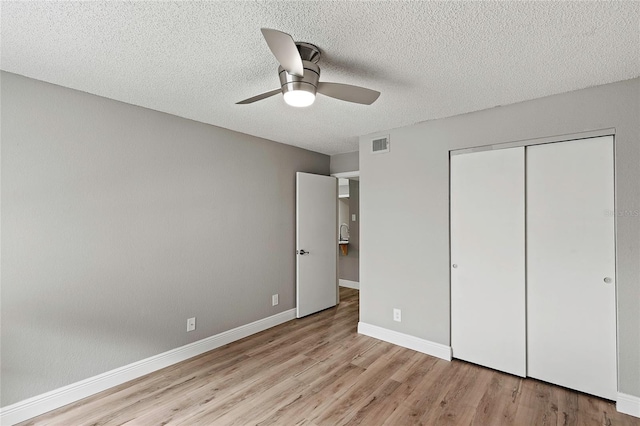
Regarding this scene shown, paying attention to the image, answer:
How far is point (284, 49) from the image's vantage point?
1.40 m

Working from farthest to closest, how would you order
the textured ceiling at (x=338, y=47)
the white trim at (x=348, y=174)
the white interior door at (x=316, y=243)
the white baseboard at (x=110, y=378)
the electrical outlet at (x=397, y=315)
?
the white trim at (x=348, y=174)
the white interior door at (x=316, y=243)
the electrical outlet at (x=397, y=315)
the white baseboard at (x=110, y=378)
the textured ceiling at (x=338, y=47)

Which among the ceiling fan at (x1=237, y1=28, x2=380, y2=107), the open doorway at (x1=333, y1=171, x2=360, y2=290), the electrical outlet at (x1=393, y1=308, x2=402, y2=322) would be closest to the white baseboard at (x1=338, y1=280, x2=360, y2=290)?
the open doorway at (x1=333, y1=171, x2=360, y2=290)

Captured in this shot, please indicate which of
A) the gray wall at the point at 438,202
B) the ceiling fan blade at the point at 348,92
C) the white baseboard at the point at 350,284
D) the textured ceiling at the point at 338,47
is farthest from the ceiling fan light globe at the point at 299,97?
the white baseboard at the point at 350,284

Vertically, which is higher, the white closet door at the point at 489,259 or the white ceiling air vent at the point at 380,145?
the white ceiling air vent at the point at 380,145

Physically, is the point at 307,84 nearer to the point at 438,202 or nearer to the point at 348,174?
the point at 438,202

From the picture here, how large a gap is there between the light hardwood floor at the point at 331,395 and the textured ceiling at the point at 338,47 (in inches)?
93.7

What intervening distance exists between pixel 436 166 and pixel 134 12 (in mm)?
2679

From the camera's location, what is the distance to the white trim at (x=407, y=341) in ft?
9.75

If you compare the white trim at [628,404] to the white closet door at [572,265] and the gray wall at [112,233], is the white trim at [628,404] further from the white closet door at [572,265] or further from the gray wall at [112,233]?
the gray wall at [112,233]

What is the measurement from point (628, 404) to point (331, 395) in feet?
6.85

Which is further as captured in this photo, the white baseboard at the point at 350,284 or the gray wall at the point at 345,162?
the white baseboard at the point at 350,284

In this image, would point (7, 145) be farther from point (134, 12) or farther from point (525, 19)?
point (525, 19)

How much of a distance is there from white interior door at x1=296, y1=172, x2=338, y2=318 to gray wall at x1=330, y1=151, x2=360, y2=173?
219mm

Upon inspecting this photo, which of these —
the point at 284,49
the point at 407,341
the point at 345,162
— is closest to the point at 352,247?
the point at 345,162
